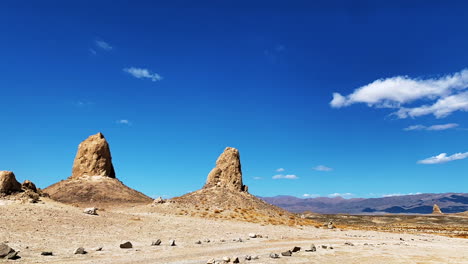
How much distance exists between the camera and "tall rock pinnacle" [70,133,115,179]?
250ft

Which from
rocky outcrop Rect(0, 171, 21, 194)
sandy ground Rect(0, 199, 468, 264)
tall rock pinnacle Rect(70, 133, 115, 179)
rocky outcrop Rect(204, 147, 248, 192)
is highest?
tall rock pinnacle Rect(70, 133, 115, 179)

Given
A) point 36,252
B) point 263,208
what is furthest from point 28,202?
point 263,208

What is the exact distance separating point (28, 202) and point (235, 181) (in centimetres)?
3833

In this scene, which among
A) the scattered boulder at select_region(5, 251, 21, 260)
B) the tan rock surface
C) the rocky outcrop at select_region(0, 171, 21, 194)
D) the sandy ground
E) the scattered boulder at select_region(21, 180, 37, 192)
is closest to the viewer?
the scattered boulder at select_region(5, 251, 21, 260)

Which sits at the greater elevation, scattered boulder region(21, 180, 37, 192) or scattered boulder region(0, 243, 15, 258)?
scattered boulder region(21, 180, 37, 192)

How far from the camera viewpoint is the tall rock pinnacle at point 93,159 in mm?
76062

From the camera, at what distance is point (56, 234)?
2270 cm

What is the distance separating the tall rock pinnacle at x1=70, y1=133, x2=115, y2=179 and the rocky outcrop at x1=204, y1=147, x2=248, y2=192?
2615 centimetres

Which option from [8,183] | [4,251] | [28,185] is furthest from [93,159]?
[4,251]

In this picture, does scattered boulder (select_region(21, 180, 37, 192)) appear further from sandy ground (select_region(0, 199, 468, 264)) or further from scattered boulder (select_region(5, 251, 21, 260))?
scattered boulder (select_region(5, 251, 21, 260))

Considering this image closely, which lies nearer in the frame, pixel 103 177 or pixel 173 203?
pixel 173 203

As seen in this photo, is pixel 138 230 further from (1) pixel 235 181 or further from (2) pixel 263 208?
(1) pixel 235 181

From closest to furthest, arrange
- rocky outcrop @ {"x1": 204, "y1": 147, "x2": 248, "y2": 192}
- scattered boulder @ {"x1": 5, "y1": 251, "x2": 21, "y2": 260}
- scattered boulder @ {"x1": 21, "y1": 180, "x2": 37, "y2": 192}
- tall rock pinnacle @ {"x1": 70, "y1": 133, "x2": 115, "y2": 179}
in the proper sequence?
scattered boulder @ {"x1": 5, "y1": 251, "x2": 21, "y2": 260} → scattered boulder @ {"x1": 21, "y1": 180, "x2": 37, "y2": 192} → rocky outcrop @ {"x1": 204, "y1": 147, "x2": 248, "y2": 192} → tall rock pinnacle @ {"x1": 70, "y1": 133, "x2": 115, "y2": 179}

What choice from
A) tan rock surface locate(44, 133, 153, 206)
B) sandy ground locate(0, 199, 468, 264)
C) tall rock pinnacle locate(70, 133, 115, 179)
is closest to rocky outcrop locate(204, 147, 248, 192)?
tan rock surface locate(44, 133, 153, 206)
